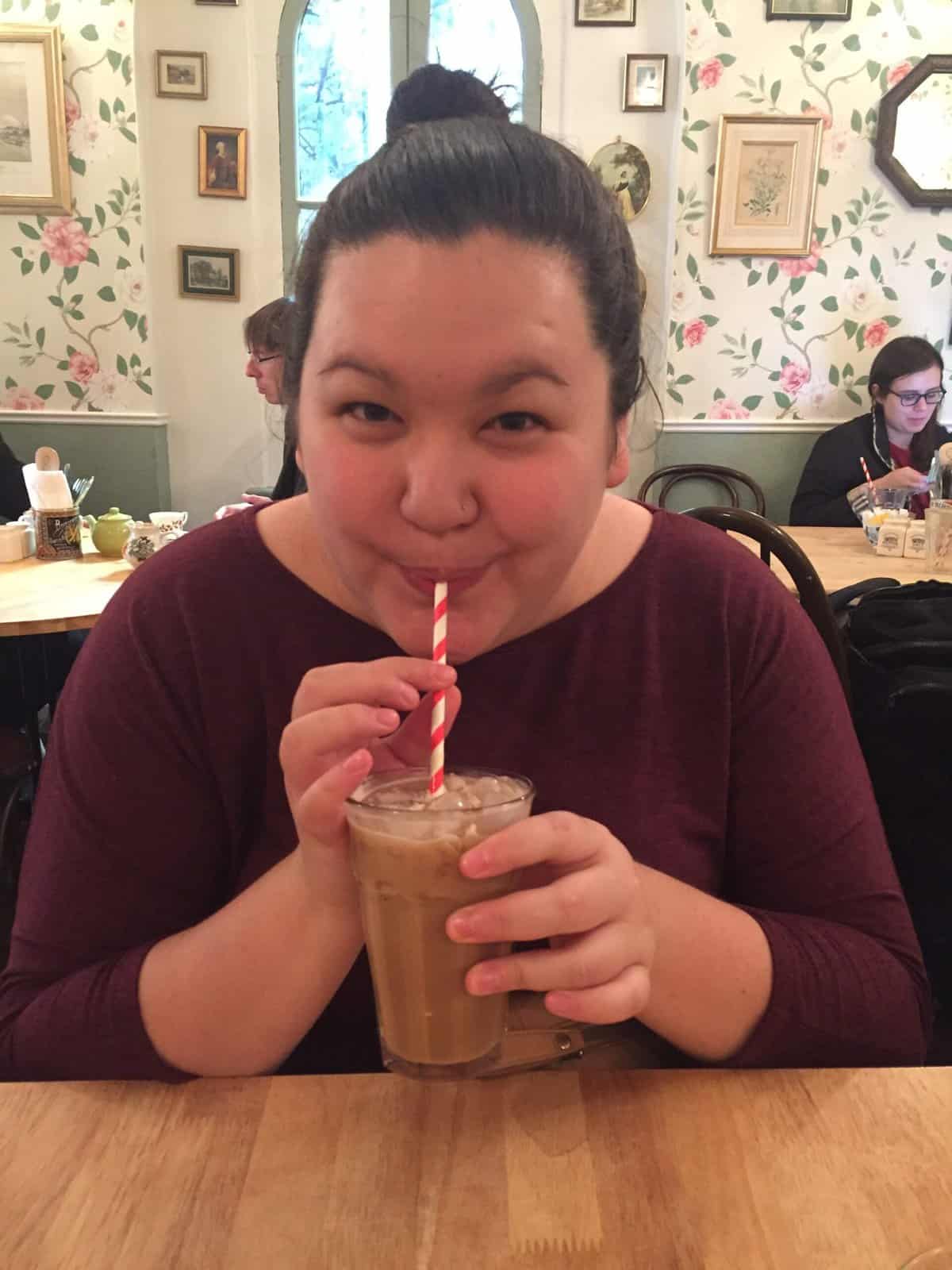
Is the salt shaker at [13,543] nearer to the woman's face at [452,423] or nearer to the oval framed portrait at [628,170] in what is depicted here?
the woman's face at [452,423]

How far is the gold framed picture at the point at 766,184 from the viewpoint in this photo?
14.1ft

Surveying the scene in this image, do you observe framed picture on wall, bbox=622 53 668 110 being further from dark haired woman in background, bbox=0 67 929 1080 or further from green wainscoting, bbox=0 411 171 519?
dark haired woman in background, bbox=0 67 929 1080

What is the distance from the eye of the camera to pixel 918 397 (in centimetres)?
420

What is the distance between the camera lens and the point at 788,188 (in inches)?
171

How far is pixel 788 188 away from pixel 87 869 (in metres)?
4.43

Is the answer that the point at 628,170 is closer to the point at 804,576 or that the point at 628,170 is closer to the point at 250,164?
the point at 250,164

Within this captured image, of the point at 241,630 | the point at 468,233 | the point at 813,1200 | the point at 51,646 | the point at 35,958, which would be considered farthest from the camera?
the point at 51,646

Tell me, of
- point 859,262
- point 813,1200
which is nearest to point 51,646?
point 813,1200

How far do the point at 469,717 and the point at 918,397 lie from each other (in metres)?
3.86

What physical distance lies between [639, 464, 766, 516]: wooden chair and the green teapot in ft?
7.41

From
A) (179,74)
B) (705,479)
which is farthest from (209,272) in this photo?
(705,479)

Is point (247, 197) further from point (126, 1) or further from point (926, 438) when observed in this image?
point (926, 438)

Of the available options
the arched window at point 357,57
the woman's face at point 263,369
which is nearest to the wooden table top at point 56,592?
the woman's face at point 263,369

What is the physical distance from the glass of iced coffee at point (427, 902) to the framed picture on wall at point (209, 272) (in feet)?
14.4
